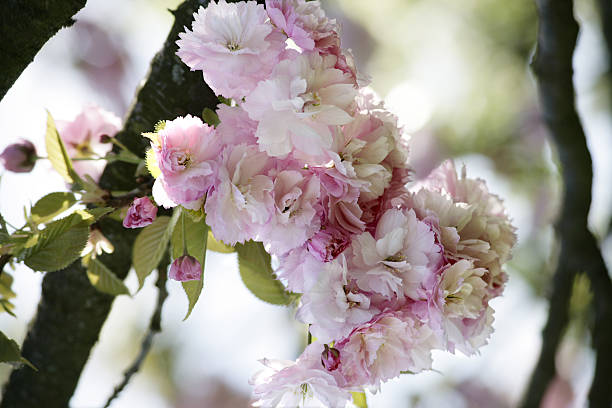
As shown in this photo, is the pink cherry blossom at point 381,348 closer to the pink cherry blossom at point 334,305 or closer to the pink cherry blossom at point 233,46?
the pink cherry blossom at point 334,305

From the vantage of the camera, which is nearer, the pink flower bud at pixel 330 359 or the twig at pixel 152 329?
the pink flower bud at pixel 330 359

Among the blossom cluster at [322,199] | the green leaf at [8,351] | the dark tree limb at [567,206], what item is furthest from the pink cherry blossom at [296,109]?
the dark tree limb at [567,206]

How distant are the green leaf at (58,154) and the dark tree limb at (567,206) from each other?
0.58 m

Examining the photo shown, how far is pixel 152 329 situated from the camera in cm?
64

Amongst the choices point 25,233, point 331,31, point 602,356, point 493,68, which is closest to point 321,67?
point 331,31

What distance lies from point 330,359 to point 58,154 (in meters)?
0.27

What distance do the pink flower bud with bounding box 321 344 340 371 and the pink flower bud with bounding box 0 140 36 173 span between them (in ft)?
1.03

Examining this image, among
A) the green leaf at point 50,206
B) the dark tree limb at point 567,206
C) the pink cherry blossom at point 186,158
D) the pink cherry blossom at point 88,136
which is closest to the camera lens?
the pink cherry blossom at point 186,158

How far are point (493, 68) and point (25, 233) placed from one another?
5.25 feet

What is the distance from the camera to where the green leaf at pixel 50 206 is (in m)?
0.44

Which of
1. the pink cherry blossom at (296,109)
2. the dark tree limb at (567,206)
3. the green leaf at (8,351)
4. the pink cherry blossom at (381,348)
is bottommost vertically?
the green leaf at (8,351)

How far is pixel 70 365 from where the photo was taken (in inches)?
24.2

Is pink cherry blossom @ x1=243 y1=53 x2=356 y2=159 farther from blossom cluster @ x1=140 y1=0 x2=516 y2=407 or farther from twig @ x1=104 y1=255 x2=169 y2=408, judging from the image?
twig @ x1=104 y1=255 x2=169 y2=408

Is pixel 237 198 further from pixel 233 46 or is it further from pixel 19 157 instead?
pixel 19 157
